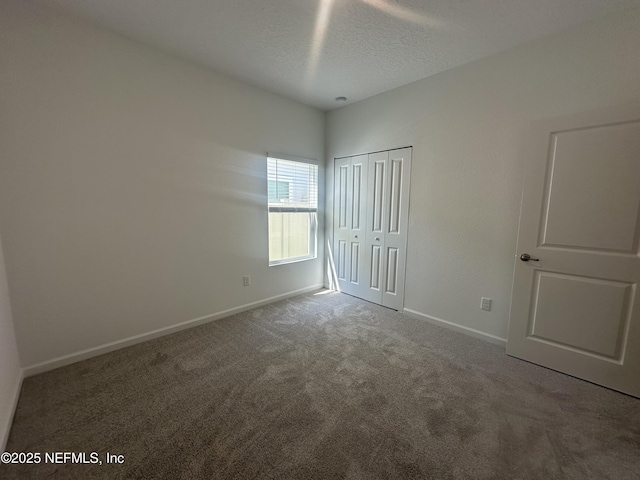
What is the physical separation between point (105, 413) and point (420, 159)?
11.3ft

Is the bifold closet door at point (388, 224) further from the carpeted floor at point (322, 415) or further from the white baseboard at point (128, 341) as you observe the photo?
the white baseboard at point (128, 341)

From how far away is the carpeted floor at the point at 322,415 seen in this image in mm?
1338

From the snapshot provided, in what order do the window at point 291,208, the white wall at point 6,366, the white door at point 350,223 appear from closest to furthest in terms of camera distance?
the white wall at point 6,366 < the window at point 291,208 < the white door at point 350,223

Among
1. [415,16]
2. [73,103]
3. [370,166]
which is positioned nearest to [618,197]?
[415,16]

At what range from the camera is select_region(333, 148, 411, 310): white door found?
3189mm

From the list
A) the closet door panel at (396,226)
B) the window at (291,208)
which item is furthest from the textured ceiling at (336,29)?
the window at (291,208)

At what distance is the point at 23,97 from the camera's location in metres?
1.85

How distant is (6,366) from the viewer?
5.30ft

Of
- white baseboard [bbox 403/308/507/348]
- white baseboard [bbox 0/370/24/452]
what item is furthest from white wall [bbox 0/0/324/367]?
white baseboard [bbox 403/308/507/348]

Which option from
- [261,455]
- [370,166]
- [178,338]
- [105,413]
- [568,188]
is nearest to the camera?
[261,455]

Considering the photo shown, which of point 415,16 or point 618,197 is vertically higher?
point 415,16

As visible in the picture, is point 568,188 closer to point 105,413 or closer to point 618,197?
point 618,197

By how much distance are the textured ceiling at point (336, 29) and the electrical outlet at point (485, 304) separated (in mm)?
2296

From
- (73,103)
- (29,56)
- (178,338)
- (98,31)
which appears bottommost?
(178,338)
